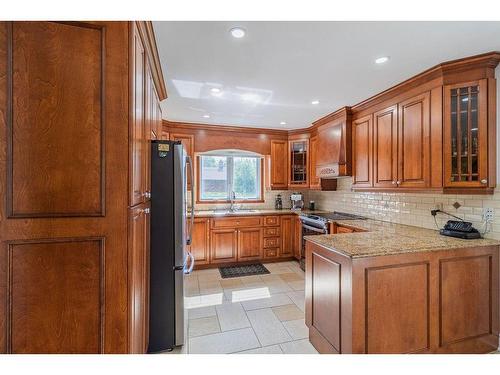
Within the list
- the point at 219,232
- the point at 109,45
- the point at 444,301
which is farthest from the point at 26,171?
the point at 219,232

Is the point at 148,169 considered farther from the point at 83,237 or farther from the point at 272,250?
the point at 272,250

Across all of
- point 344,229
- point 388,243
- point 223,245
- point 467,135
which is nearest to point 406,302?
point 388,243

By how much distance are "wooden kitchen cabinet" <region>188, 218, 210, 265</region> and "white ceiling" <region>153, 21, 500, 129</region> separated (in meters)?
1.88

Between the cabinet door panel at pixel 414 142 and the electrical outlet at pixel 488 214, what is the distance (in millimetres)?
485

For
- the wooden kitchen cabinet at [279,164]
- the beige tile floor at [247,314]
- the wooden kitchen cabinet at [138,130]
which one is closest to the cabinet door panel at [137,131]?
the wooden kitchen cabinet at [138,130]

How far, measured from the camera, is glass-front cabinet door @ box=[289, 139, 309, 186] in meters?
4.60

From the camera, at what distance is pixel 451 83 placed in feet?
7.00

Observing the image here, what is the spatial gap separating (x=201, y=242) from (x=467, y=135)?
3533 millimetres

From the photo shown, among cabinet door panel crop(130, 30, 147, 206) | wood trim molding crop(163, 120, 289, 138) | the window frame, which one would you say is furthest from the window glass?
cabinet door panel crop(130, 30, 147, 206)

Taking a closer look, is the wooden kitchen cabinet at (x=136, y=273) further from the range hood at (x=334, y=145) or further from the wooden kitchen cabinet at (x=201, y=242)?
the range hood at (x=334, y=145)

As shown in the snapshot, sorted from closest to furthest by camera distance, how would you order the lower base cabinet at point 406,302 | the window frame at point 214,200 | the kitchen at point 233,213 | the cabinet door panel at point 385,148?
the kitchen at point 233,213 < the lower base cabinet at point 406,302 < the cabinet door panel at point 385,148 < the window frame at point 214,200

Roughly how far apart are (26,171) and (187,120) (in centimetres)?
308

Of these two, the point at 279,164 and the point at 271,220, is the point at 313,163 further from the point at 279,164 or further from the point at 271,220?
the point at 271,220

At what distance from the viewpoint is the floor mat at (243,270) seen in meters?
3.75
